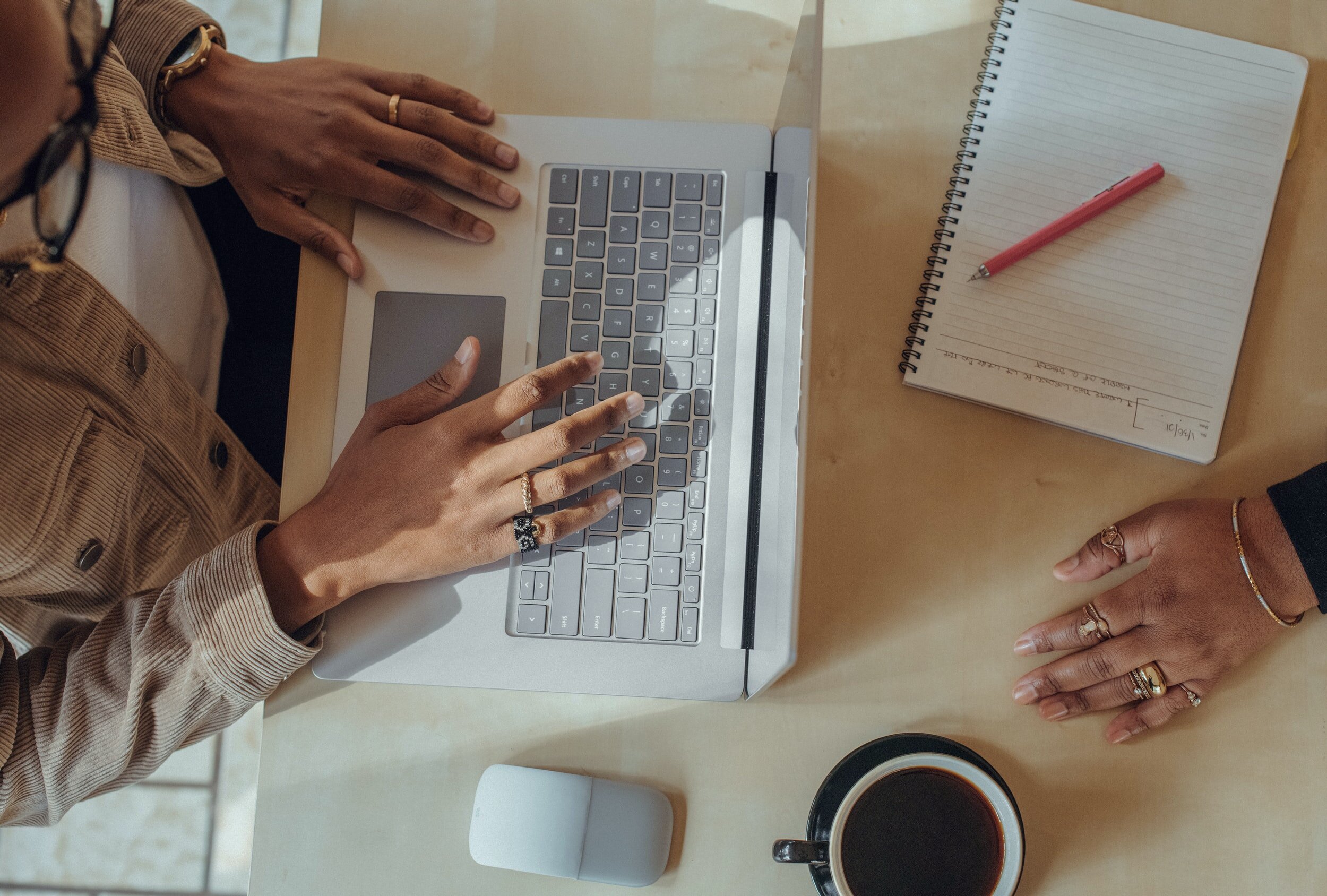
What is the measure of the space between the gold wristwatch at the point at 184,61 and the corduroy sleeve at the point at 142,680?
16.3 inches

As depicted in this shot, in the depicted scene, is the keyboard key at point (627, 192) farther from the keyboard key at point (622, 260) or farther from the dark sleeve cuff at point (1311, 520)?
the dark sleeve cuff at point (1311, 520)

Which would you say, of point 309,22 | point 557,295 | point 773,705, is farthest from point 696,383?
point 309,22

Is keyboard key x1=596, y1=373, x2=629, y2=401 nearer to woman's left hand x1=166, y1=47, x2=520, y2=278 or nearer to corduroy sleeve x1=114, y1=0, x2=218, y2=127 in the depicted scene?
woman's left hand x1=166, y1=47, x2=520, y2=278

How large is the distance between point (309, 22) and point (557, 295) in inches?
47.1

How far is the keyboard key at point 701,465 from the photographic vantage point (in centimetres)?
65

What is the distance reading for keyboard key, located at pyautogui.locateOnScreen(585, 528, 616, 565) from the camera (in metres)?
0.64

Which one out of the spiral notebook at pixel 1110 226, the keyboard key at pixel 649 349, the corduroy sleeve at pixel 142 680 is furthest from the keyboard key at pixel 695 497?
the corduroy sleeve at pixel 142 680

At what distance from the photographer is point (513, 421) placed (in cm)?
66

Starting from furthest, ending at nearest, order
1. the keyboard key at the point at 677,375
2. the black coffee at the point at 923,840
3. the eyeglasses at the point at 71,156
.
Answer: the keyboard key at the point at 677,375
the black coffee at the point at 923,840
the eyeglasses at the point at 71,156

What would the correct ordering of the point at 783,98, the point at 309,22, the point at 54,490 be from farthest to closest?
the point at 309,22 → the point at 783,98 → the point at 54,490

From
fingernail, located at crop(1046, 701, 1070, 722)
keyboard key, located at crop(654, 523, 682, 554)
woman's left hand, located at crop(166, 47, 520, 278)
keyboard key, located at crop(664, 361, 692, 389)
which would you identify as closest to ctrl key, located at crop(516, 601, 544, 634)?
keyboard key, located at crop(654, 523, 682, 554)

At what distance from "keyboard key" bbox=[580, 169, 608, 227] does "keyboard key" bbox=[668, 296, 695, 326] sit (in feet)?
0.31

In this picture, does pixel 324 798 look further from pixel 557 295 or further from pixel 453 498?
pixel 557 295

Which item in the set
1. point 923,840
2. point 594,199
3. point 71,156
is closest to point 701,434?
point 594,199
